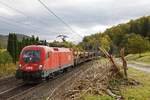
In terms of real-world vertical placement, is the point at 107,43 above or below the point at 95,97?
above

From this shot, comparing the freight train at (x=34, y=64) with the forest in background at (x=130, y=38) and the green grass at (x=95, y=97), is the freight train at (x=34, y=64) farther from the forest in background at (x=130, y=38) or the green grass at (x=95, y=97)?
A: the forest in background at (x=130, y=38)

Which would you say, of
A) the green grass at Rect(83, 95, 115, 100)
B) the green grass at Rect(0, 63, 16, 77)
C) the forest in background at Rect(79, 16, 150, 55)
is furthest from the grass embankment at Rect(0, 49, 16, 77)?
the forest in background at Rect(79, 16, 150, 55)

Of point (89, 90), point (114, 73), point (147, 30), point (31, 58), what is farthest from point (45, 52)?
point (147, 30)

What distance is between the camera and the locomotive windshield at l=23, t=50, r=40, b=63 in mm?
27656

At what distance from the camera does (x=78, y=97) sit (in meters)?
17.4

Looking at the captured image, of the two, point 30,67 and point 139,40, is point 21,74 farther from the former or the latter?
point 139,40

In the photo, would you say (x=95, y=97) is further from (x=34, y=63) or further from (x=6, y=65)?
(x=6, y=65)

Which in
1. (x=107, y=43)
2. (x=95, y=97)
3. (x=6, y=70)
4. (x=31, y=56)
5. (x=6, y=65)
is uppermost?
(x=107, y=43)

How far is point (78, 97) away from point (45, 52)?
1143 centimetres

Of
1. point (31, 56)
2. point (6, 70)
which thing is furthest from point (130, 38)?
point (31, 56)

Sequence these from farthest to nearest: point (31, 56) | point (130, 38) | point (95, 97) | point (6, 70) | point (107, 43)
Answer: point (107, 43), point (130, 38), point (6, 70), point (31, 56), point (95, 97)

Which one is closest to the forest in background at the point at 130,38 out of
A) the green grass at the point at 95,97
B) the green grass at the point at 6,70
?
the green grass at the point at 6,70

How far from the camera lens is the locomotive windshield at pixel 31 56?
90.7 ft

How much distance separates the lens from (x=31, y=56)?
2789 centimetres
